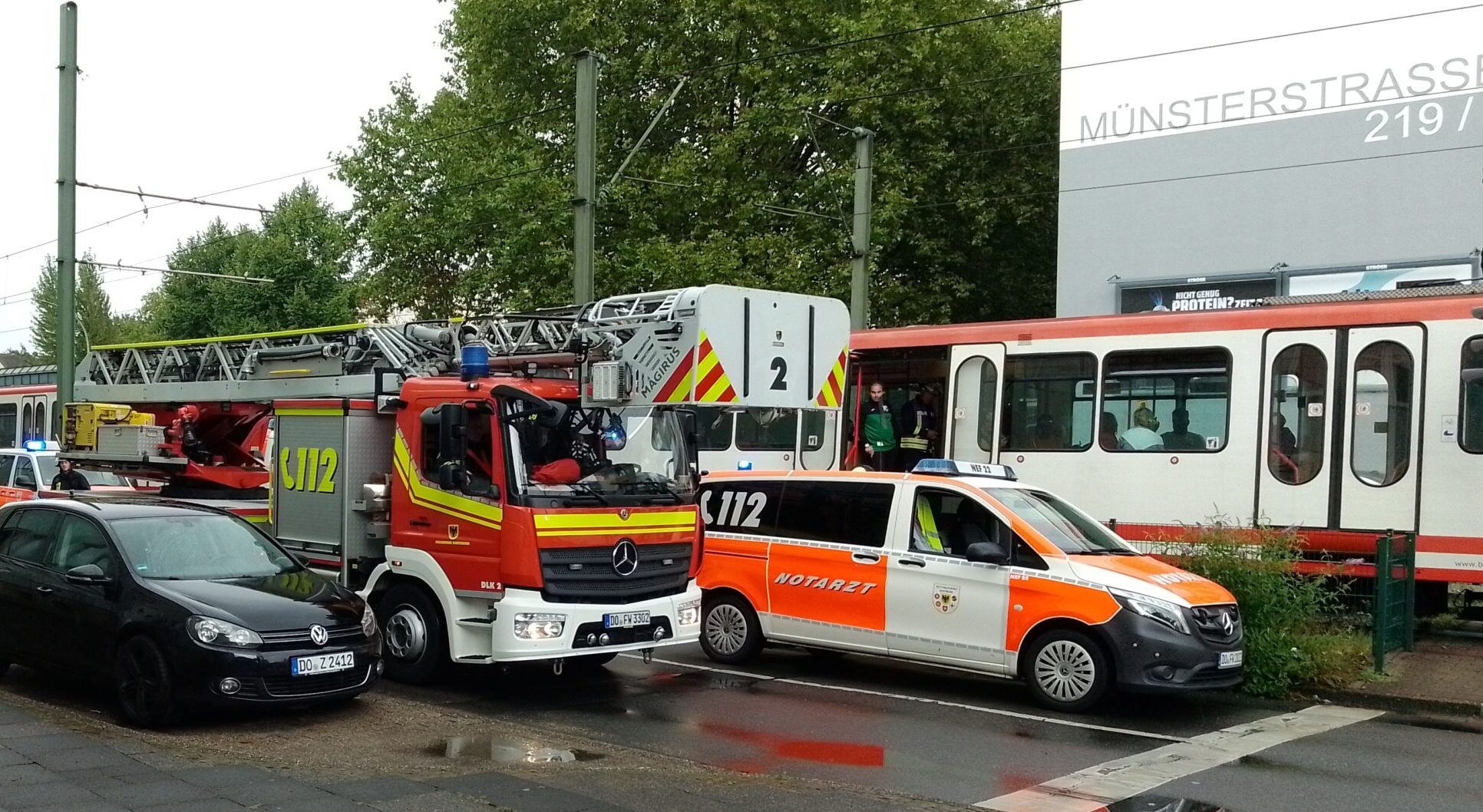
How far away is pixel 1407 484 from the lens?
13.6 metres

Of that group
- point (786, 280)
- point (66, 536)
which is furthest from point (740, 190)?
point (66, 536)

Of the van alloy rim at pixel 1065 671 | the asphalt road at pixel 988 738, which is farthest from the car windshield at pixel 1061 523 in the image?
the asphalt road at pixel 988 738

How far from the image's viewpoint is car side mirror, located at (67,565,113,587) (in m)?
9.12

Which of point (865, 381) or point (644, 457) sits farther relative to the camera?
point (865, 381)

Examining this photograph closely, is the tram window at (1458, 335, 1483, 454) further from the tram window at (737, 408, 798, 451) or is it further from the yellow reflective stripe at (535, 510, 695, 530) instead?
the tram window at (737, 408, 798, 451)

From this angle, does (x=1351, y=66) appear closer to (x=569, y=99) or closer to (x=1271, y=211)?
(x=1271, y=211)

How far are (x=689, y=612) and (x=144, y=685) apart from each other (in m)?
3.92

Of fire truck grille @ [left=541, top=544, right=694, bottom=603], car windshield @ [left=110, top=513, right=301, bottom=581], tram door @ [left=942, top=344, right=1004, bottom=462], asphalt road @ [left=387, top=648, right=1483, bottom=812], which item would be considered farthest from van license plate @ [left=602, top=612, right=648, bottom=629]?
tram door @ [left=942, top=344, right=1004, bottom=462]

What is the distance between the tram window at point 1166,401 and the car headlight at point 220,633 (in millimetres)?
10055

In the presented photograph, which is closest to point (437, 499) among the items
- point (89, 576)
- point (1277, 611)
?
point (89, 576)

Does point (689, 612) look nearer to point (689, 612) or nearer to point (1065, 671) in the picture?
point (689, 612)

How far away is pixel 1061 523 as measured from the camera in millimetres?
11039

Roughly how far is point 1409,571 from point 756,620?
603cm

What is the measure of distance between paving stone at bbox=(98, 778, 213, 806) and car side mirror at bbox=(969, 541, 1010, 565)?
5.89m
